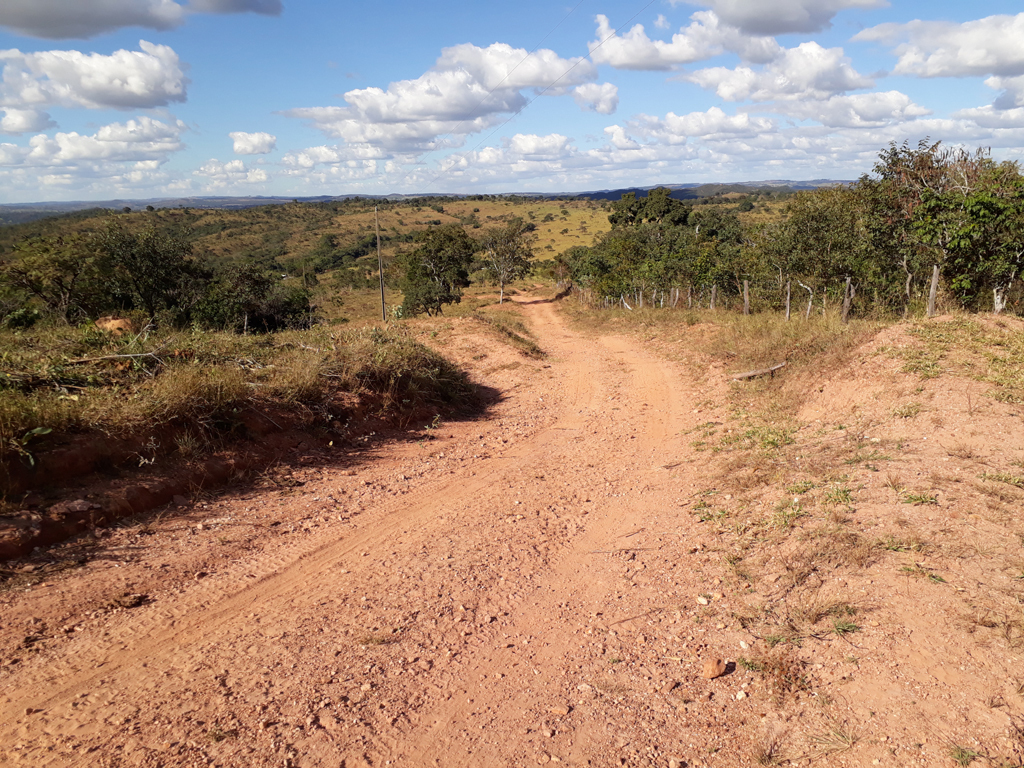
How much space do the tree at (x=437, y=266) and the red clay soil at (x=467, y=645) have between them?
2616 cm

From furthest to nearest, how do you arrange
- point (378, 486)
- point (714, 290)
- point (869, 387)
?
point (714, 290) → point (869, 387) → point (378, 486)

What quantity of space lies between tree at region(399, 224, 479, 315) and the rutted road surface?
1018 inches

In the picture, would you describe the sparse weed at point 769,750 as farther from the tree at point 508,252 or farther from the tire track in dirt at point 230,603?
the tree at point 508,252

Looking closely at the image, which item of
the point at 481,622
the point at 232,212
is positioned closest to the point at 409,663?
the point at 481,622

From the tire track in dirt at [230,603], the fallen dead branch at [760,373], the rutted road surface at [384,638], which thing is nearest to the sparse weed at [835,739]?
the rutted road surface at [384,638]

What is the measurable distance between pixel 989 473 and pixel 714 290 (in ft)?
70.8

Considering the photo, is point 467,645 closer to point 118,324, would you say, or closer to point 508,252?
point 118,324

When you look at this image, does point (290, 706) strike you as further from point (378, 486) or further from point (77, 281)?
point (77, 281)

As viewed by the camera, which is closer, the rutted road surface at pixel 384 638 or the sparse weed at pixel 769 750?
the sparse weed at pixel 769 750

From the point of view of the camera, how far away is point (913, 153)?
42.7 feet

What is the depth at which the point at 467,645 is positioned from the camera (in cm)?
372

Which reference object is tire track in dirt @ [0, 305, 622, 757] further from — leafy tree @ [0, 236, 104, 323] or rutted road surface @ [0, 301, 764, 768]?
leafy tree @ [0, 236, 104, 323]

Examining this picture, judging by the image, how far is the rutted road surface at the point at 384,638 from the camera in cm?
290

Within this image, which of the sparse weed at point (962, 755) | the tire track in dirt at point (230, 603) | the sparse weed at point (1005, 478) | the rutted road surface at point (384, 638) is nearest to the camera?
the sparse weed at point (962, 755)
